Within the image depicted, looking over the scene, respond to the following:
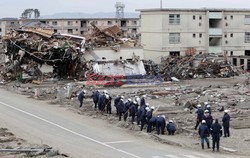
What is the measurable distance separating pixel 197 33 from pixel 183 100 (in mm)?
22150

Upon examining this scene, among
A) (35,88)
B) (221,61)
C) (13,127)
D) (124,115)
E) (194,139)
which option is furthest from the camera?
(221,61)

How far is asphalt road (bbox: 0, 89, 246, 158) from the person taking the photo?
68.4 feet

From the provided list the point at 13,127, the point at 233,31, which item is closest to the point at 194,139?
the point at 13,127

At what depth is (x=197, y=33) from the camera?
55.9m

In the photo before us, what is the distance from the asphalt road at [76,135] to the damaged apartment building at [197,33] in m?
23.1

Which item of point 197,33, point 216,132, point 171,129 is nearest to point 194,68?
point 197,33

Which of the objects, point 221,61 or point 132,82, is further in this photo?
point 221,61

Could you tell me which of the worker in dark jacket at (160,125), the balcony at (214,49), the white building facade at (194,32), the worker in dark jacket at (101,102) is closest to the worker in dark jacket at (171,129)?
the worker in dark jacket at (160,125)

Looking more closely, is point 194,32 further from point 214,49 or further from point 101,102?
point 101,102

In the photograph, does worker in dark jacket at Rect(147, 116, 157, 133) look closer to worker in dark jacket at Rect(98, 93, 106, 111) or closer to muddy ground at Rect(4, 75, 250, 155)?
muddy ground at Rect(4, 75, 250, 155)

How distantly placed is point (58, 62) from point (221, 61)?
16.1 meters

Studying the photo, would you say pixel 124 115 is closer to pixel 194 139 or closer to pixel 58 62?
pixel 194 139

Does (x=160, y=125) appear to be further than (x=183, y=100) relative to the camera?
No

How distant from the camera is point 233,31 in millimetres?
57750
